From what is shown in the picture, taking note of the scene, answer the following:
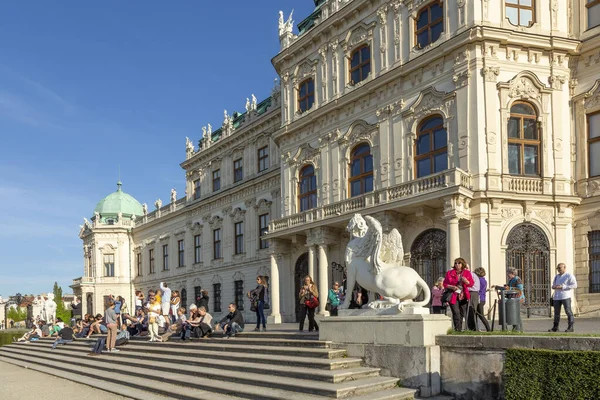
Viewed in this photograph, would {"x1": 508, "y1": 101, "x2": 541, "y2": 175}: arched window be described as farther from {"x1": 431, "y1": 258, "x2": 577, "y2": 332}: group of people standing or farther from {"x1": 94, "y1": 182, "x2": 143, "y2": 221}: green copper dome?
{"x1": 94, "y1": 182, "x2": 143, "y2": 221}: green copper dome

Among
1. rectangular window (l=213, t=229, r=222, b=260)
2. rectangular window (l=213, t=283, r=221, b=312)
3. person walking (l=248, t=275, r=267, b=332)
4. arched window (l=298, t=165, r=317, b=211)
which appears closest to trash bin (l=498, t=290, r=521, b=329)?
person walking (l=248, t=275, r=267, b=332)

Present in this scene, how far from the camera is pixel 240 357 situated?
1563cm

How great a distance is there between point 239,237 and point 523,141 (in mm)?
22578

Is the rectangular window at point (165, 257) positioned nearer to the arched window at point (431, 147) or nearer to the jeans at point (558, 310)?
the arched window at point (431, 147)

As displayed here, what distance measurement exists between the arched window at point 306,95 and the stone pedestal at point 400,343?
18.7 m

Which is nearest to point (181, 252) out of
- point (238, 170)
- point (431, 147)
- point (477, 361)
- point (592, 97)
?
point (238, 170)

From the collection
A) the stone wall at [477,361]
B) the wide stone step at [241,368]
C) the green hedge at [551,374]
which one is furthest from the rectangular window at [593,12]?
the green hedge at [551,374]

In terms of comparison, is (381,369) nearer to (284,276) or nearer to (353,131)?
(353,131)

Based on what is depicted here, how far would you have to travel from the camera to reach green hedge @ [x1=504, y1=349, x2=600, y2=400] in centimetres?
923

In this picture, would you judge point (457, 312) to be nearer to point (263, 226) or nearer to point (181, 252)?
point (263, 226)

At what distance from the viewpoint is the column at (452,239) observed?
21.7 meters

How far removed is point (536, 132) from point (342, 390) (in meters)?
14.9

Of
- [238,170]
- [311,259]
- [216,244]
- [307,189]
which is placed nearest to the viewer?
[311,259]

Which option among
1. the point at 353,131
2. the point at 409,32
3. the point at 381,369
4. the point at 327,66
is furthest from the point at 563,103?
the point at 381,369
